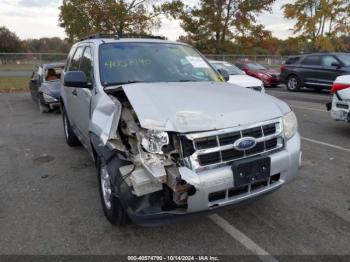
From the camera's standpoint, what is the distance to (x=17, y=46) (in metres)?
49.2

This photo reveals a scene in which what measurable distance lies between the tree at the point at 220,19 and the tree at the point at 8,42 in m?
27.8

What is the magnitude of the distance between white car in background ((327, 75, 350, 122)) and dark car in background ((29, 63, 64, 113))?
283 inches

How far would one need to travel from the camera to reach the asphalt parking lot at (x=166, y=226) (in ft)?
10.5

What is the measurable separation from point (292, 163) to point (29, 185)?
3328 millimetres

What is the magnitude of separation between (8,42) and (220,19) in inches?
1242

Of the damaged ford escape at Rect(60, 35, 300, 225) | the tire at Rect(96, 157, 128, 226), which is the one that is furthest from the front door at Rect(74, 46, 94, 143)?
the tire at Rect(96, 157, 128, 226)

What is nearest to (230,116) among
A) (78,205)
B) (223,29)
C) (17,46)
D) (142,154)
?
(142,154)

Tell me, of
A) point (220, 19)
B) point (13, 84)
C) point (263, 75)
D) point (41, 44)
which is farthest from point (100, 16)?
point (41, 44)

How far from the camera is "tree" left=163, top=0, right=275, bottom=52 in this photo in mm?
30906

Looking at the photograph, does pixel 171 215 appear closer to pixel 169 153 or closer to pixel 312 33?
pixel 169 153

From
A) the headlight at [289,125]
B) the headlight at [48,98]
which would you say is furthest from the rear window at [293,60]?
the headlight at [289,125]

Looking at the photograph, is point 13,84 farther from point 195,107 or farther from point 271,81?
point 195,107

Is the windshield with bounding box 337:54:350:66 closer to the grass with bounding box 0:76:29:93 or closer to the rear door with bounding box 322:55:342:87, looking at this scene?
the rear door with bounding box 322:55:342:87

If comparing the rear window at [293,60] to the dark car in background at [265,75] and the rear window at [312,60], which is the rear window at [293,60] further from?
the dark car in background at [265,75]
